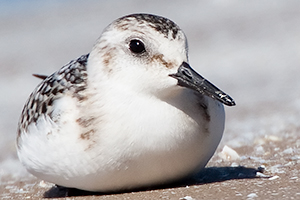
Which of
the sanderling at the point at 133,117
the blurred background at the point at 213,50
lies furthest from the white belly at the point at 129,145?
the blurred background at the point at 213,50

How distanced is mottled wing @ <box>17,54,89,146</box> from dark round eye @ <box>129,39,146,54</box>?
1.67 feet

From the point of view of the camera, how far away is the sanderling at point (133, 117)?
4312 mm

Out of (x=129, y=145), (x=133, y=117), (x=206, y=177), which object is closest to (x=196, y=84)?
(x=133, y=117)

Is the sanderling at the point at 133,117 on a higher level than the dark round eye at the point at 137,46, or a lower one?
lower

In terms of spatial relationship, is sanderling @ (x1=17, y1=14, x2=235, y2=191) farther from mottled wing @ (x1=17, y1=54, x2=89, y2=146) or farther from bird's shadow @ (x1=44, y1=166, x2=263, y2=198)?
bird's shadow @ (x1=44, y1=166, x2=263, y2=198)

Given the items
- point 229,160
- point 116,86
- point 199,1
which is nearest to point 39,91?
point 116,86

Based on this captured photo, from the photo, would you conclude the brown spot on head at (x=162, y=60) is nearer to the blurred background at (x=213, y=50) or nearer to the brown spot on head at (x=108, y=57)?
the brown spot on head at (x=108, y=57)

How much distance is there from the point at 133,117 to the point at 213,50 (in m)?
9.16

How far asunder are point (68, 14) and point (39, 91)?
13164 millimetres

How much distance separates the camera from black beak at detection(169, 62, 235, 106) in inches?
168

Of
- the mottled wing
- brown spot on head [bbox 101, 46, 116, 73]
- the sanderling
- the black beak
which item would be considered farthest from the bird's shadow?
brown spot on head [bbox 101, 46, 116, 73]

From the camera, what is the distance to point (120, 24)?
459 cm

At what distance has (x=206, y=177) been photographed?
16.4ft

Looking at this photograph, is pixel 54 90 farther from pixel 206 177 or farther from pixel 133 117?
pixel 206 177
